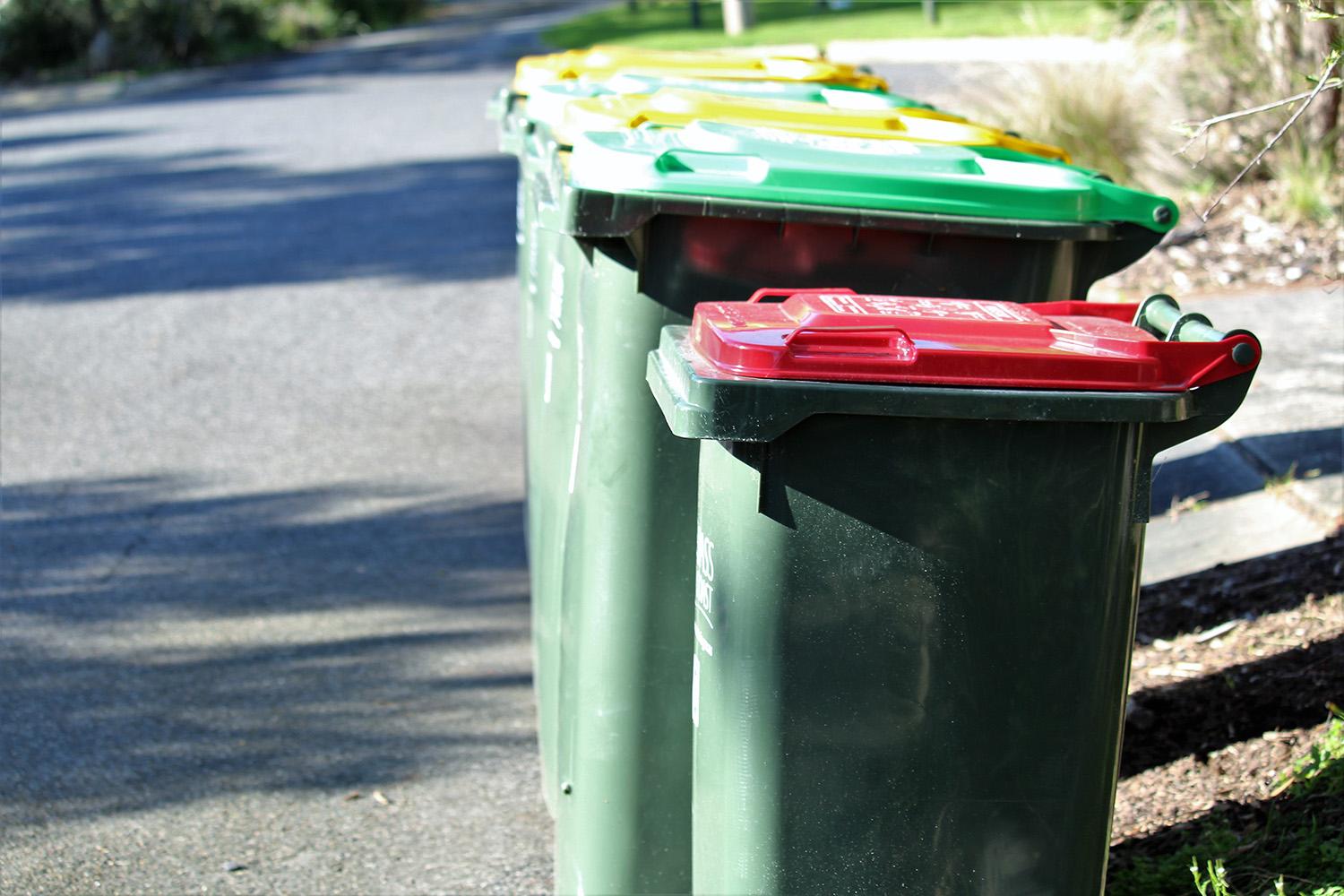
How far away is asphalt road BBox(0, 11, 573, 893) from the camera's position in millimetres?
3619

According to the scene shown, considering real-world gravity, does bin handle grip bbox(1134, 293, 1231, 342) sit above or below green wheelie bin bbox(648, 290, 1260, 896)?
above

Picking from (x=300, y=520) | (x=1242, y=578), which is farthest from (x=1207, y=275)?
(x=300, y=520)

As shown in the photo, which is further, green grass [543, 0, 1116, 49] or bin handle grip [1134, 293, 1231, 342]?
green grass [543, 0, 1116, 49]

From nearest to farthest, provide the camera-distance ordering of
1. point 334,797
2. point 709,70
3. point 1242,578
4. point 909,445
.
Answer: point 909,445, point 334,797, point 1242,578, point 709,70

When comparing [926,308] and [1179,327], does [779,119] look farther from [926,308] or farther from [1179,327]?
[1179,327]

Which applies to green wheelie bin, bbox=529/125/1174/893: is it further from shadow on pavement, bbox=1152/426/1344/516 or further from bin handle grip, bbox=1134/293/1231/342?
shadow on pavement, bbox=1152/426/1344/516

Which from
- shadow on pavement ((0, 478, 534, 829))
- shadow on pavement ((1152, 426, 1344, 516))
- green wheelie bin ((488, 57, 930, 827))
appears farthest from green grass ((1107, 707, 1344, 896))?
shadow on pavement ((1152, 426, 1344, 516))

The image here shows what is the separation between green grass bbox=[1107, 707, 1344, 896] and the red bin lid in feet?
3.11

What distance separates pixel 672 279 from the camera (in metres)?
2.71

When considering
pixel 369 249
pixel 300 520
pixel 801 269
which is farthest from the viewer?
pixel 369 249

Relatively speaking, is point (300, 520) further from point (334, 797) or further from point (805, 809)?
point (805, 809)

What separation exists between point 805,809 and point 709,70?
10.0ft

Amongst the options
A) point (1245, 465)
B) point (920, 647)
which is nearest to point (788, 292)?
point (920, 647)

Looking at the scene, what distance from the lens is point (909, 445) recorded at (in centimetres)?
213
